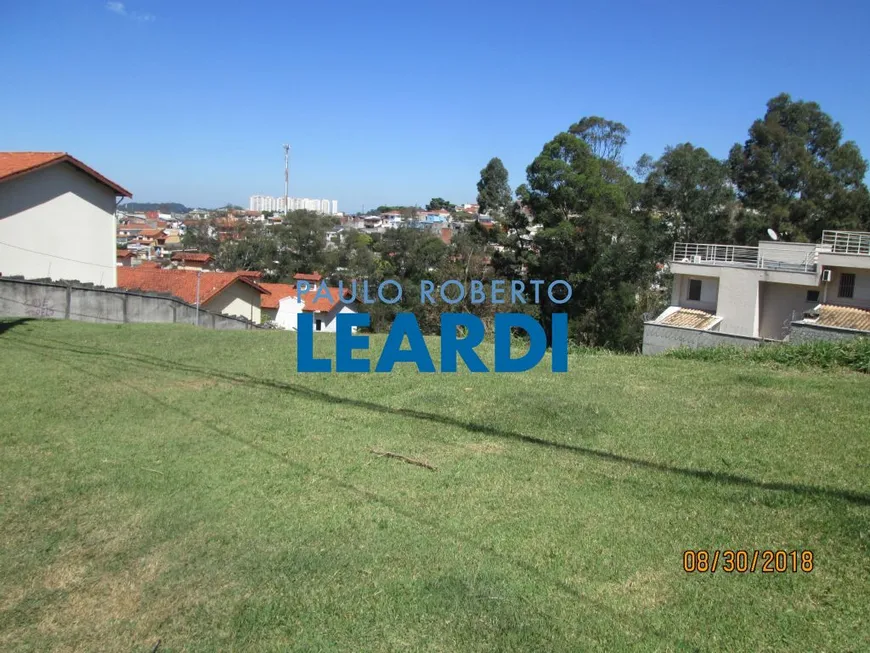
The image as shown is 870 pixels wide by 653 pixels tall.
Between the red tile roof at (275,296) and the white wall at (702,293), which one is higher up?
the white wall at (702,293)

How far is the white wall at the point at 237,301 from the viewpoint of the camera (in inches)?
982

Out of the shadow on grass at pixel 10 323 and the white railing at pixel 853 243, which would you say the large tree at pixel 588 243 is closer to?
the white railing at pixel 853 243

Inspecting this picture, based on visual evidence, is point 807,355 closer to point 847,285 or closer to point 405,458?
point 405,458

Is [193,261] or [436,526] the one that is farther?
[193,261]

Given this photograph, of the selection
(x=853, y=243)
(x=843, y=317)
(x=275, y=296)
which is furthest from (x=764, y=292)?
(x=275, y=296)

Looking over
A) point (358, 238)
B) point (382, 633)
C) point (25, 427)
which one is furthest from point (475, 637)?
point (358, 238)

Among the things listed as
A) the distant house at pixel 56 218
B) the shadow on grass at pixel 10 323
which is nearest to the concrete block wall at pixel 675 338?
the shadow on grass at pixel 10 323

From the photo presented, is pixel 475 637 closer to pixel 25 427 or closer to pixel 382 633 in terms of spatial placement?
pixel 382 633

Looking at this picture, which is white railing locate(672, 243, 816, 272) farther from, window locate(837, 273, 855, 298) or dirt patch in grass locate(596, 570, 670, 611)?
dirt patch in grass locate(596, 570, 670, 611)

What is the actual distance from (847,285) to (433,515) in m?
23.2

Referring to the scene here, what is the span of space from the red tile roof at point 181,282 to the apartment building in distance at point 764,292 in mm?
14985

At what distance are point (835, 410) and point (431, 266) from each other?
24548 mm
